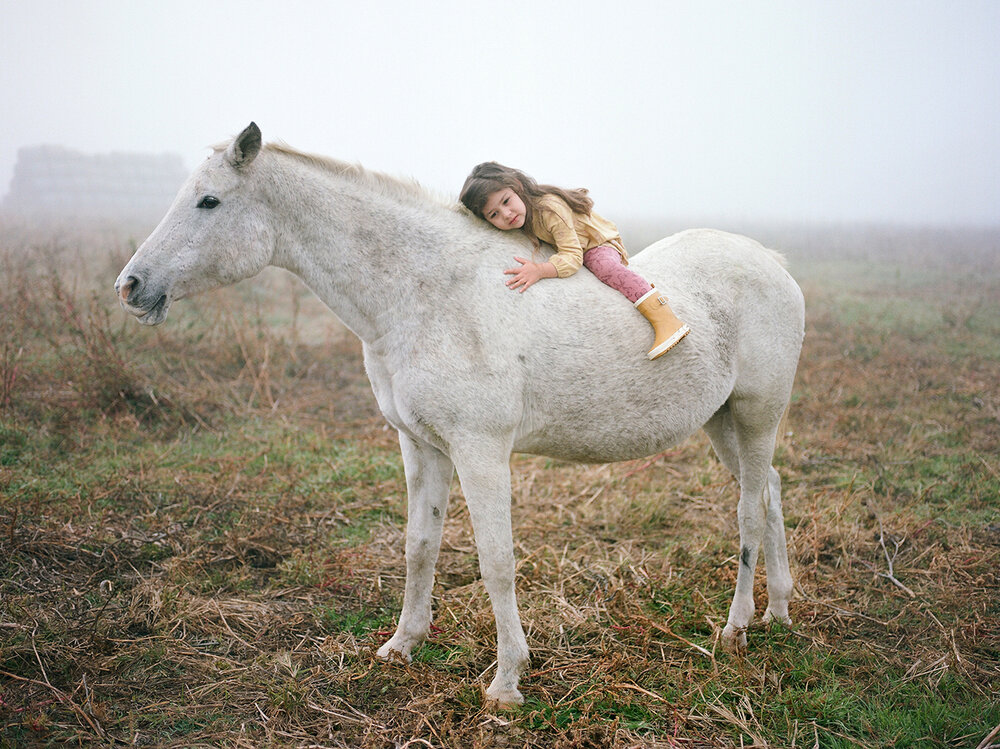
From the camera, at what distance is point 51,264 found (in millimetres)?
8211

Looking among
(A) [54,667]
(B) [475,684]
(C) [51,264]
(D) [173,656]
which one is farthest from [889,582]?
(C) [51,264]

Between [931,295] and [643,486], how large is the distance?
25.7 feet

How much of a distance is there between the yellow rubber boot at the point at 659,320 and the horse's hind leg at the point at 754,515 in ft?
2.55

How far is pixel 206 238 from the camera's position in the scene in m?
2.65

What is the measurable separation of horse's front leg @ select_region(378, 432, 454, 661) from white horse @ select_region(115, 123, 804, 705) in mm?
10

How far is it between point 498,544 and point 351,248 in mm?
1507

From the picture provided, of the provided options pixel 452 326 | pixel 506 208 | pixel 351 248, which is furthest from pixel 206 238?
pixel 506 208

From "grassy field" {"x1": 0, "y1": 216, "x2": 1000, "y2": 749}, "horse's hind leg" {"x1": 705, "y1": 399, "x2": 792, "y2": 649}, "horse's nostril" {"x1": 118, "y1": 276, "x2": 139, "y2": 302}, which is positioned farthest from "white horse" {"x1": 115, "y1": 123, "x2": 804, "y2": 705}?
"grassy field" {"x1": 0, "y1": 216, "x2": 1000, "y2": 749}

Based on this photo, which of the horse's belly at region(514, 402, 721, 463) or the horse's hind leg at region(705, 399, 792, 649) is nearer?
the horse's belly at region(514, 402, 721, 463)

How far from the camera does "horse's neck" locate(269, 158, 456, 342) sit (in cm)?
279

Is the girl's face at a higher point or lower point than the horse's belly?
higher

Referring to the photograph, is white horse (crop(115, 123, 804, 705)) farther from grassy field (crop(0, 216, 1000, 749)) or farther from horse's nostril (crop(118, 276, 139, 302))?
grassy field (crop(0, 216, 1000, 749))

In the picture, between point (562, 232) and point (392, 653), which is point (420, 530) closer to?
point (392, 653)

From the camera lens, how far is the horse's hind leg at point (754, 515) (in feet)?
11.4
